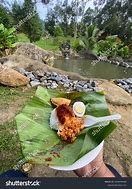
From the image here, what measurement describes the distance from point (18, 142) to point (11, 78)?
2.66 feet

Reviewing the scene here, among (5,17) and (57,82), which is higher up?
(5,17)

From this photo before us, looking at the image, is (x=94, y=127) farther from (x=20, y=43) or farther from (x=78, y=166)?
(x=20, y=43)

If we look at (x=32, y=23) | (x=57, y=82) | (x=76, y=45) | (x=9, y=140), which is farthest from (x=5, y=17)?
(x=9, y=140)

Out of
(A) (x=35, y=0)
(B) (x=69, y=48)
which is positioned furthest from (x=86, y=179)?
(B) (x=69, y=48)

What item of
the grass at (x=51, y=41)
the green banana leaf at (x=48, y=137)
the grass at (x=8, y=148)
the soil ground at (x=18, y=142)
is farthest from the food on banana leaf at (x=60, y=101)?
the grass at (x=51, y=41)

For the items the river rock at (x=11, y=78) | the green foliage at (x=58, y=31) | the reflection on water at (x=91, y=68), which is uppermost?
the green foliage at (x=58, y=31)

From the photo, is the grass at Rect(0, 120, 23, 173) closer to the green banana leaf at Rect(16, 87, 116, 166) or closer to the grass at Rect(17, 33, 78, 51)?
the green banana leaf at Rect(16, 87, 116, 166)

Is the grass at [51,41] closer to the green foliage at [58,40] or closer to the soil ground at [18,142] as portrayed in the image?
the green foliage at [58,40]

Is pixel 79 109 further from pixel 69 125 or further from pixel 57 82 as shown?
pixel 57 82

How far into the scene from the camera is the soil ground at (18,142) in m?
1.36

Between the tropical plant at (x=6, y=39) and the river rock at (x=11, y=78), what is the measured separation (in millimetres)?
1012

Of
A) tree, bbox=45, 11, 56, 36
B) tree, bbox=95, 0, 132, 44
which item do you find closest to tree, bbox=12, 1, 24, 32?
tree, bbox=45, 11, 56, 36

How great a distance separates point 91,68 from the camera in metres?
3.18

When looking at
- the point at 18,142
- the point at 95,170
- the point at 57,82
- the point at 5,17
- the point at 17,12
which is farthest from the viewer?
the point at 5,17
